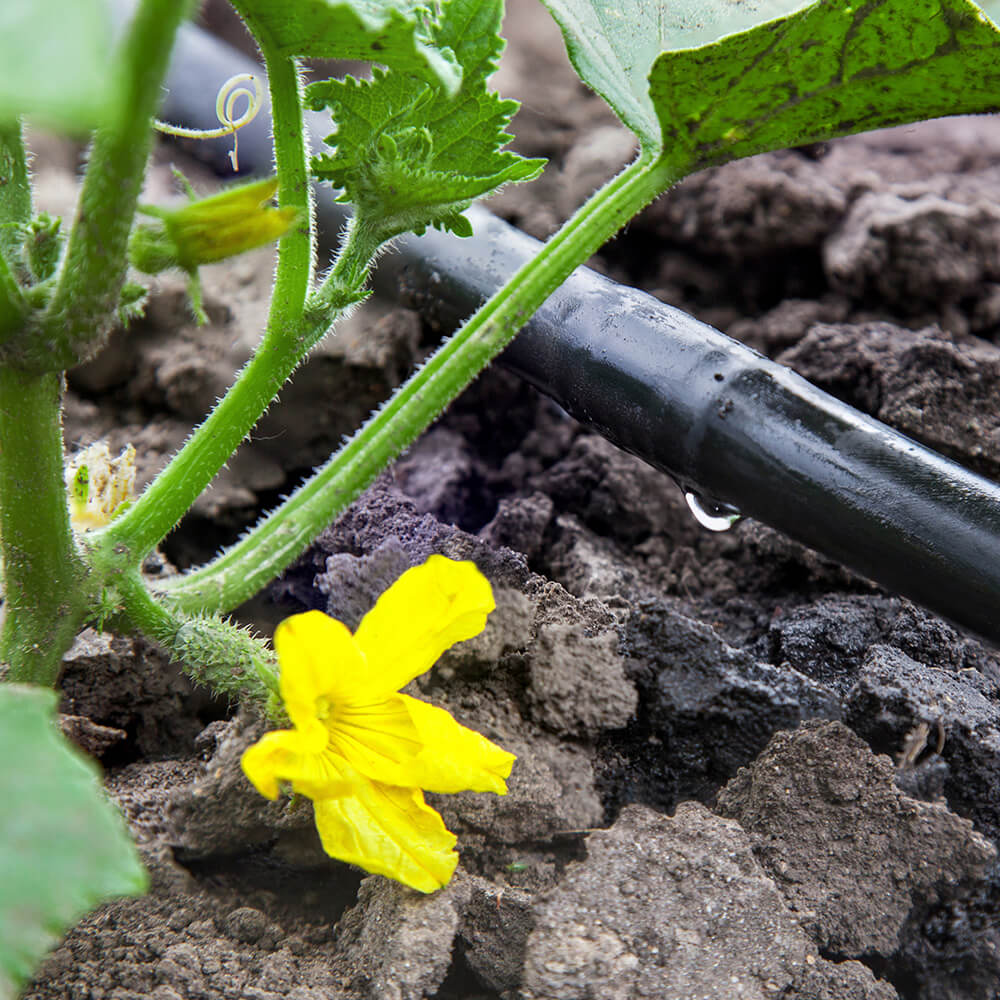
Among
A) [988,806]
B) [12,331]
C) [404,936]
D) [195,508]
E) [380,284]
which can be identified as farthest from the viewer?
[380,284]

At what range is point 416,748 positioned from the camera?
0.99 meters

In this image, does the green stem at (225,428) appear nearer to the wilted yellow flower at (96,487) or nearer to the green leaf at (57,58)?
the wilted yellow flower at (96,487)

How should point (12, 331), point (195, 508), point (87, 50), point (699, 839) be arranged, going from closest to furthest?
1. point (87, 50)
2. point (12, 331)
3. point (699, 839)
4. point (195, 508)

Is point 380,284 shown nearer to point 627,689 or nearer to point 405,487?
point 405,487

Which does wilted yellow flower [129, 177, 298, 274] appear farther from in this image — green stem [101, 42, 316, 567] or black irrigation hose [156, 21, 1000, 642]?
black irrigation hose [156, 21, 1000, 642]

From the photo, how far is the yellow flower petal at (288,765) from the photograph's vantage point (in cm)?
83

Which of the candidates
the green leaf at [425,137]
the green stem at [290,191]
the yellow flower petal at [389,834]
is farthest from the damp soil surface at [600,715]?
the green leaf at [425,137]

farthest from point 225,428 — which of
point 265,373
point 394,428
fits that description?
point 394,428

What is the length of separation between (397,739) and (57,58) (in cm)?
71

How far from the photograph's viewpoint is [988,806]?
4.14 feet

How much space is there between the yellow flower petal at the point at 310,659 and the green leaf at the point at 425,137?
0.52 metres

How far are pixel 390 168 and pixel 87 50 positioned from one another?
2.05 feet

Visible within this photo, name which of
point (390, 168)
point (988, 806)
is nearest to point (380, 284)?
point (390, 168)

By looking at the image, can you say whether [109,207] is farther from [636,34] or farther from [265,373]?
[636,34]
